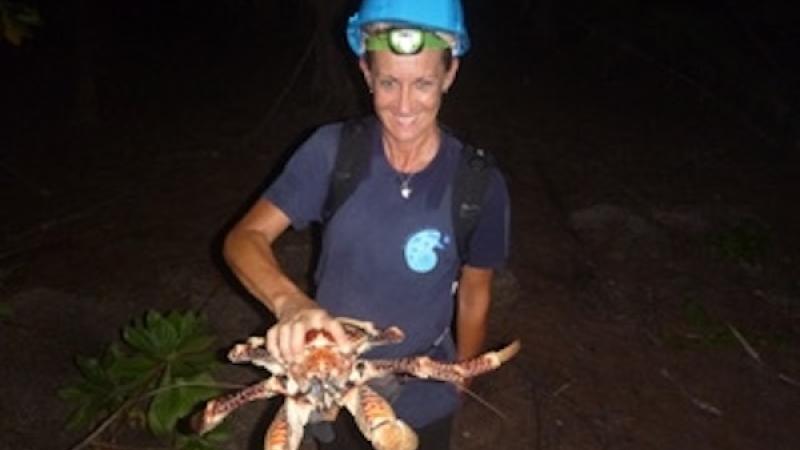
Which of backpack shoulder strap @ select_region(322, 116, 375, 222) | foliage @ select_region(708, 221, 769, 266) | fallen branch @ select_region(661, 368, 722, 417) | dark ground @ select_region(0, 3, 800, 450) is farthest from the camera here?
foliage @ select_region(708, 221, 769, 266)

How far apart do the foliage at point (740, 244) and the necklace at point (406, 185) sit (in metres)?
5.64

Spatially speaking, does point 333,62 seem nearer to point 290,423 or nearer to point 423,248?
point 423,248

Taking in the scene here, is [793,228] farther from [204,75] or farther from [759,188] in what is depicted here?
[204,75]

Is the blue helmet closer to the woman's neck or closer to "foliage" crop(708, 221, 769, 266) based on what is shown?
the woman's neck

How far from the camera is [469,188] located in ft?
8.43

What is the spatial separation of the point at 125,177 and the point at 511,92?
6261 millimetres

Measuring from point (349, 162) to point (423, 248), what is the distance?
369mm

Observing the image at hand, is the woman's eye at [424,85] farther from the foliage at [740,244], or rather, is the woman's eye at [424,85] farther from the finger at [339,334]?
the foliage at [740,244]

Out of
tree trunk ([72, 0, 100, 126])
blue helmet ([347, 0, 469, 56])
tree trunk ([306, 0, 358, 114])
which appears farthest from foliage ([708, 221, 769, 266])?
tree trunk ([72, 0, 100, 126])

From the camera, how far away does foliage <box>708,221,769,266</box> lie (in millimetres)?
7379

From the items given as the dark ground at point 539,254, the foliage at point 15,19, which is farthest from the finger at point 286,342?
the dark ground at point 539,254

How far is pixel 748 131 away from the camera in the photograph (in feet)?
35.5

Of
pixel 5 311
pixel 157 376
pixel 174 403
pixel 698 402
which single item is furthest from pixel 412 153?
pixel 698 402

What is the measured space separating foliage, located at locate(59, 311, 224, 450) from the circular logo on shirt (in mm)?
1849
